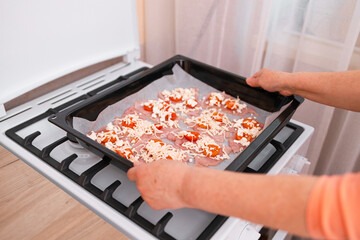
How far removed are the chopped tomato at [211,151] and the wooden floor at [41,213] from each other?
32cm

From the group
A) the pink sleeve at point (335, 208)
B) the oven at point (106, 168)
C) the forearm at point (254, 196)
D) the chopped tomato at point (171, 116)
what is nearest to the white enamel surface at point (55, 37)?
the oven at point (106, 168)

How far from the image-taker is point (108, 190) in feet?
2.44

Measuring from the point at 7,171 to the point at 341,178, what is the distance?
715 millimetres

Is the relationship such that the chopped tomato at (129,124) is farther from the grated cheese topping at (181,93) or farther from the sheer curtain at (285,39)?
the sheer curtain at (285,39)

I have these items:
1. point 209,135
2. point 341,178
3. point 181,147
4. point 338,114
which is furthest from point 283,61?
point 341,178

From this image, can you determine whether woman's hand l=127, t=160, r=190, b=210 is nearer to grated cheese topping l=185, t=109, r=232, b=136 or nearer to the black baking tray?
the black baking tray

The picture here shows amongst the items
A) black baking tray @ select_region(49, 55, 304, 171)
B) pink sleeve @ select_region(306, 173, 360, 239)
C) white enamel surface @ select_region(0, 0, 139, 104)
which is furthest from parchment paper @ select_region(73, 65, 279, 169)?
pink sleeve @ select_region(306, 173, 360, 239)

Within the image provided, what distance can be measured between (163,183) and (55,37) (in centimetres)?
69

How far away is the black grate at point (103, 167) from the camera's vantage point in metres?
0.68

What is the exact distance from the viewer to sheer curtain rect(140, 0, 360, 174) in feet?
3.56

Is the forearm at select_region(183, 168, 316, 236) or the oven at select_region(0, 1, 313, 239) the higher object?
the forearm at select_region(183, 168, 316, 236)

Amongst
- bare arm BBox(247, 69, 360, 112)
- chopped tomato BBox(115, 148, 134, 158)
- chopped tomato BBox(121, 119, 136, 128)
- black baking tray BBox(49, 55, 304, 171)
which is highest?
bare arm BBox(247, 69, 360, 112)

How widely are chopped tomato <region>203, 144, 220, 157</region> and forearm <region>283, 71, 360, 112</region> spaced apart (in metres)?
0.27

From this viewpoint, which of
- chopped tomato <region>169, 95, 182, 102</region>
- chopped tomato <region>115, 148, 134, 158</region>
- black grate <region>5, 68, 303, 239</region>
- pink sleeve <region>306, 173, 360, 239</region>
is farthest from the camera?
chopped tomato <region>169, 95, 182, 102</region>
